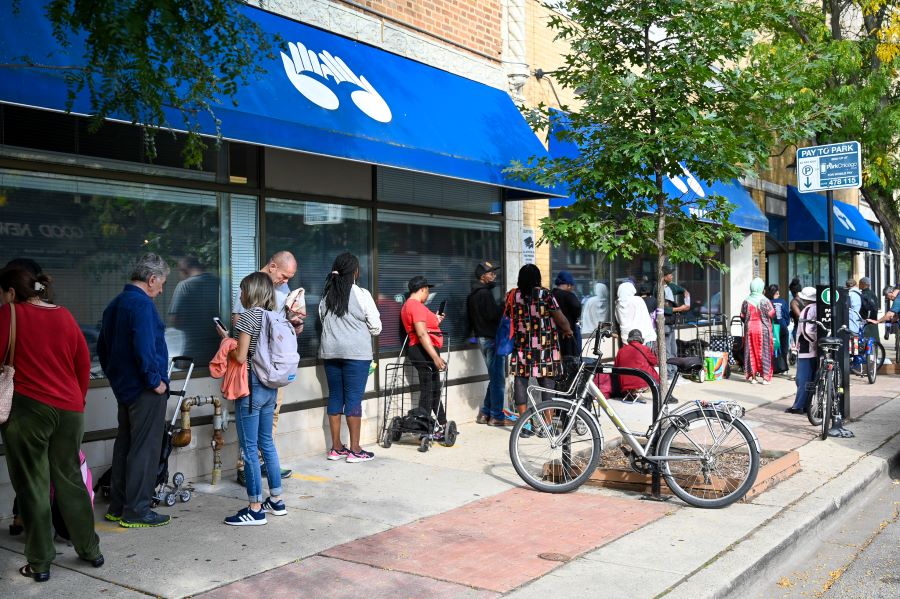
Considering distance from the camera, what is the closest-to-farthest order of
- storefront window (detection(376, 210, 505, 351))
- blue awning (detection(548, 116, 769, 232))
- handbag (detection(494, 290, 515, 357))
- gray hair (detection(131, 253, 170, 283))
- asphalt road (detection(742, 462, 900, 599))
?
asphalt road (detection(742, 462, 900, 599)) < gray hair (detection(131, 253, 170, 283)) < storefront window (detection(376, 210, 505, 351)) < handbag (detection(494, 290, 515, 357)) < blue awning (detection(548, 116, 769, 232))

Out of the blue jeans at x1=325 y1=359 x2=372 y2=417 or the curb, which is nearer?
the curb

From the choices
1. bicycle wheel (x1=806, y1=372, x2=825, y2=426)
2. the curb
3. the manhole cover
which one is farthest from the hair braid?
bicycle wheel (x1=806, y1=372, x2=825, y2=426)

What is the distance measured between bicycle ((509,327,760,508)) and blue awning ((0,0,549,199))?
8.75 feet

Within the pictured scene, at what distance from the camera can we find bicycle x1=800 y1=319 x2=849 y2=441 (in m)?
9.86

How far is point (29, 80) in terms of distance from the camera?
17.6 feet

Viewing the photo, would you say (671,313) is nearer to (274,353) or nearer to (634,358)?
(634,358)

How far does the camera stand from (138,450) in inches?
239

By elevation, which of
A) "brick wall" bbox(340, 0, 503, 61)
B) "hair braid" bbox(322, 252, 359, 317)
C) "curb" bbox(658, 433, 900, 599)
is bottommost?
"curb" bbox(658, 433, 900, 599)

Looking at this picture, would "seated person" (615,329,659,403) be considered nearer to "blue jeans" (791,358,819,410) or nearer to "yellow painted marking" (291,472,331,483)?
"blue jeans" (791,358,819,410)

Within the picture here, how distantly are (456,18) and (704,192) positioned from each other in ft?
20.3

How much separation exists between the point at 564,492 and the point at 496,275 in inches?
187

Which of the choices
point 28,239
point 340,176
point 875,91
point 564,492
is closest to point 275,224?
point 340,176

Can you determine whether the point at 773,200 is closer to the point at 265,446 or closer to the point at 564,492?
the point at 564,492

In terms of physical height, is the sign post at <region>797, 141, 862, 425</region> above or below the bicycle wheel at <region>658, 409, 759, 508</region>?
above
